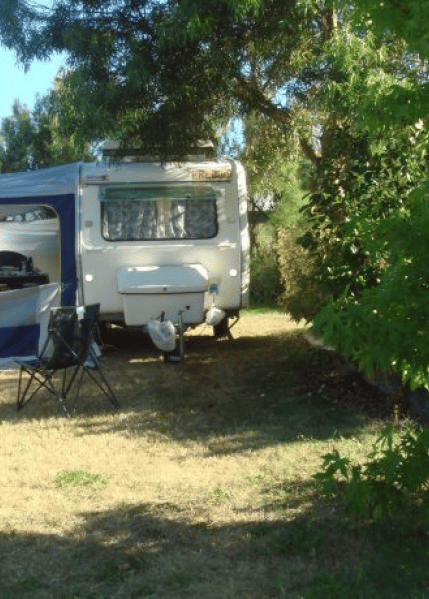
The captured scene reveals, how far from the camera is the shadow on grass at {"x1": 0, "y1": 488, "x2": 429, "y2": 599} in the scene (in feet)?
15.5

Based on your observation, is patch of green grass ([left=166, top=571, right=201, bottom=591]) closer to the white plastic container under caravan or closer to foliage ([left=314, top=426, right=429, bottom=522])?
foliage ([left=314, top=426, right=429, bottom=522])

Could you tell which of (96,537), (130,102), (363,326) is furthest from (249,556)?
(130,102)

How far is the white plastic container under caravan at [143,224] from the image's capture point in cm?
1272

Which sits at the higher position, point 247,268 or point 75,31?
point 75,31

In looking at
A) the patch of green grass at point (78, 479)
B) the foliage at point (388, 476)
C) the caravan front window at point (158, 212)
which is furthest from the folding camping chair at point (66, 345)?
the foliage at point (388, 476)

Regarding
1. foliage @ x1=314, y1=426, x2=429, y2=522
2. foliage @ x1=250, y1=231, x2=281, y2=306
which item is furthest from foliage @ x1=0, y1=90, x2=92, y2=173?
foliage @ x1=314, y1=426, x2=429, y2=522

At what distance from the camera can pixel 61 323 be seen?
367 inches

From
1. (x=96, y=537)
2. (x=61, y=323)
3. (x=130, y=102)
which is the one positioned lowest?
(x=96, y=537)

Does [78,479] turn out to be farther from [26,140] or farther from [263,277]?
[26,140]

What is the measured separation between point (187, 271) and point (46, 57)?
3.00 metres

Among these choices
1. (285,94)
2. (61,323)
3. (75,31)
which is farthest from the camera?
(285,94)

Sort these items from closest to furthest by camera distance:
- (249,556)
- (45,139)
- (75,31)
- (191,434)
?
(249,556)
(191,434)
(75,31)
(45,139)

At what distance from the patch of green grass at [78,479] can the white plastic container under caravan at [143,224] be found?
5439mm

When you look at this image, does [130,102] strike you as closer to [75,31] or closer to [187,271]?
[75,31]
